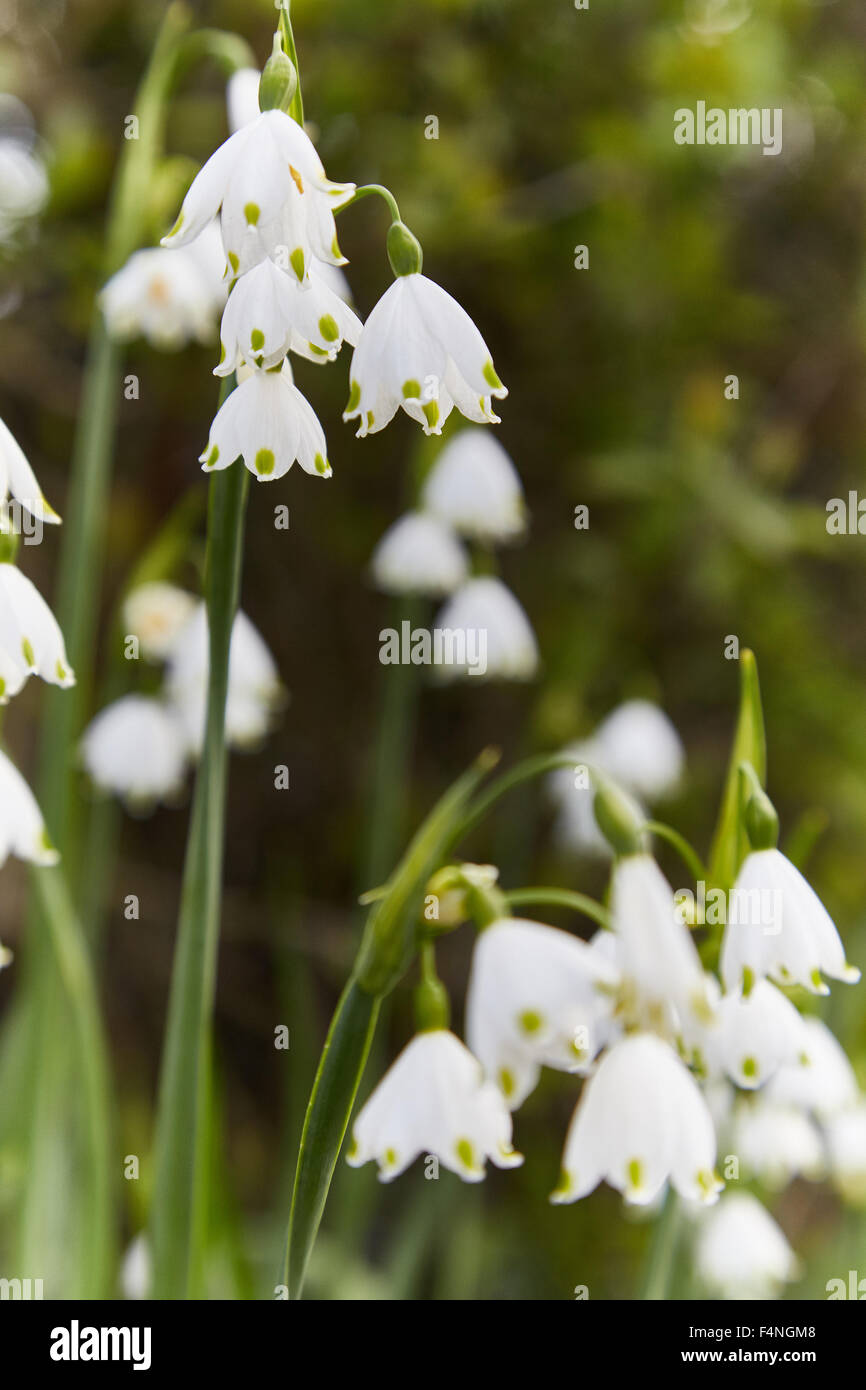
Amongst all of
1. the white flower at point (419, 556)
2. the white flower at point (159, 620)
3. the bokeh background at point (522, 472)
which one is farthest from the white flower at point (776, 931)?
the bokeh background at point (522, 472)

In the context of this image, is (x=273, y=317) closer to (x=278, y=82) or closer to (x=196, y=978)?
(x=278, y=82)

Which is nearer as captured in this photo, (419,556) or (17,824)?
(17,824)

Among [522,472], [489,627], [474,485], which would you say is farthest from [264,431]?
[522,472]

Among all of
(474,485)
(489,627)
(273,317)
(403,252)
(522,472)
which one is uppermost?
(522,472)

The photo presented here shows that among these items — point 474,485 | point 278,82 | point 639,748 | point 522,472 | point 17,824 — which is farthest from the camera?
point 522,472

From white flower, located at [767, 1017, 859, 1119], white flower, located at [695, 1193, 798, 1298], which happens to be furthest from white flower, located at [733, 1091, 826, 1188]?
white flower, located at [767, 1017, 859, 1119]

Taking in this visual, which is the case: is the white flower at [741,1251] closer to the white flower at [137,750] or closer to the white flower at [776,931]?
the white flower at [776,931]
